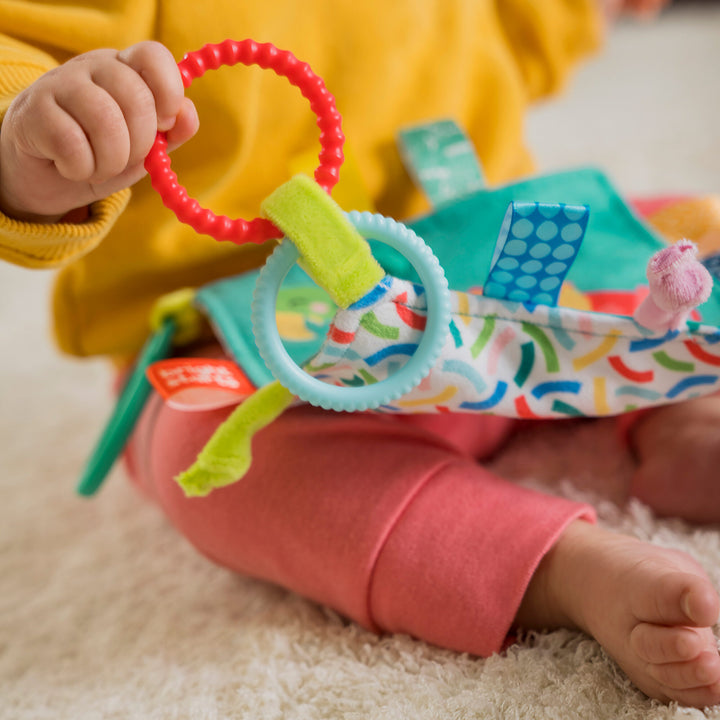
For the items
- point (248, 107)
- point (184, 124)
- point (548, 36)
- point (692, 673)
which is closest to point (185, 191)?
point (184, 124)

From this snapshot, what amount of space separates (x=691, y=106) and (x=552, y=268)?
39.5 inches

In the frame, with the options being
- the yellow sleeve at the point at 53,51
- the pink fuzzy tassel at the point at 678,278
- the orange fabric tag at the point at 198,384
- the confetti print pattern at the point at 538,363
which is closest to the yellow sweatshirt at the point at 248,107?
the yellow sleeve at the point at 53,51

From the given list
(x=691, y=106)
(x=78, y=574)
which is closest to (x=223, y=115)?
(x=78, y=574)

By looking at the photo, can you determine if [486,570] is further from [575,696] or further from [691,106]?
[691,106]

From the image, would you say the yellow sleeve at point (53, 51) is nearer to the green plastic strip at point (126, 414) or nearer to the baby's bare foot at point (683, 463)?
the green plastic strip at point (126, 414)

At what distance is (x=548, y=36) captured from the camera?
0.90 m

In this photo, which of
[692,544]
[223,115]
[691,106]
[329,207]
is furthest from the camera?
[691,106]

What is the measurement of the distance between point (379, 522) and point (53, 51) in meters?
0.45

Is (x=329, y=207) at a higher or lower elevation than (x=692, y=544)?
higher

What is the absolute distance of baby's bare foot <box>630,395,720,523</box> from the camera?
0.55m

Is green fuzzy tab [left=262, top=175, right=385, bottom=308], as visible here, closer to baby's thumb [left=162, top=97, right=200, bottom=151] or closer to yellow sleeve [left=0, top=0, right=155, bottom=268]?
baby's thumb [left=162, top=97, right=200, bottom=151]

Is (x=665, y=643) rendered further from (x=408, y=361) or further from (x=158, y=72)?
(x=158, y=72)

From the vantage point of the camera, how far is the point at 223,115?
2.16 feet

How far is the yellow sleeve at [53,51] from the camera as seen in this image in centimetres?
53
